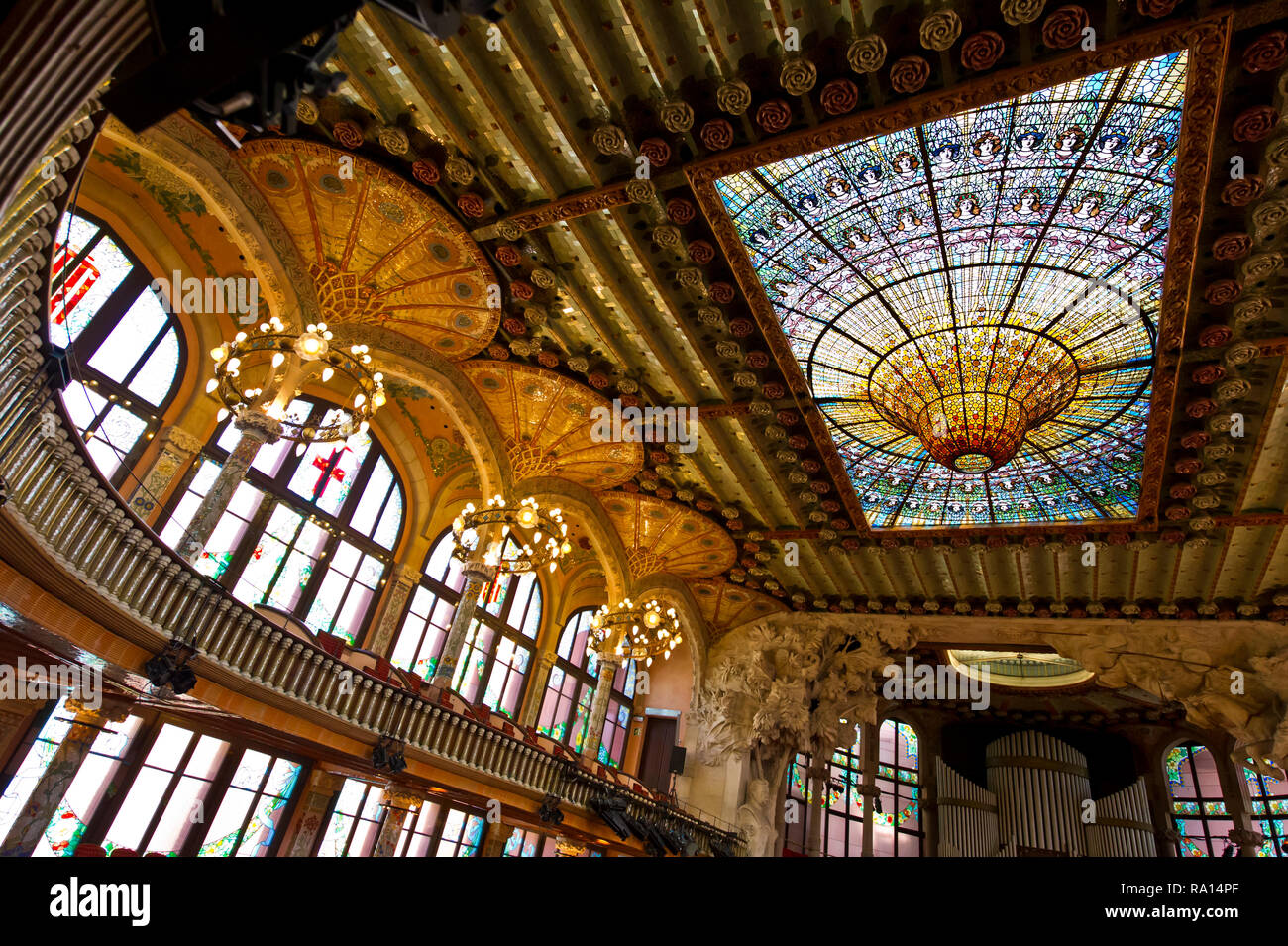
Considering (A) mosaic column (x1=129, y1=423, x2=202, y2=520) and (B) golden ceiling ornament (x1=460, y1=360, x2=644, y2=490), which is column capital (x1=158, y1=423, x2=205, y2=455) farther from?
(B) golden ceiling ornament (x1=460, y1=360, x2=644, y2=490)

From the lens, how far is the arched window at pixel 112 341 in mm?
10344

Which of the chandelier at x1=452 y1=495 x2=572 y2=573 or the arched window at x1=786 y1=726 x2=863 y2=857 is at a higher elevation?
the chandelier at x1=452 y1=495 x2=572 y2=573

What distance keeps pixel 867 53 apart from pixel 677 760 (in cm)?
1663

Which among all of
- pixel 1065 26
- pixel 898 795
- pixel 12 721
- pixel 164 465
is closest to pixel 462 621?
pixel 164 465

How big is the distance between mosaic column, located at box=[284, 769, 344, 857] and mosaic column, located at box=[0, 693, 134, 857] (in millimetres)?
3749

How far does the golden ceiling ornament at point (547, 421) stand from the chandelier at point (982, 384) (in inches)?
194

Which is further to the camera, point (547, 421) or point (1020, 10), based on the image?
point (547, 421)

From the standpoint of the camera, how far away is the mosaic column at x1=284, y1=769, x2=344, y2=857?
40.7ft

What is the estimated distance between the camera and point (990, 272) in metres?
9.56

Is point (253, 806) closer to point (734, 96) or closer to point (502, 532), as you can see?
point (502, 532)

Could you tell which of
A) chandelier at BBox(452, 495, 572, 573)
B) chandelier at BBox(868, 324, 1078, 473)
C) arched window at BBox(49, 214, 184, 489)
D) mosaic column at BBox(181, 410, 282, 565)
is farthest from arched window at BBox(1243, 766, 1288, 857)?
arched window at BBox(49, 214, 184, 489)

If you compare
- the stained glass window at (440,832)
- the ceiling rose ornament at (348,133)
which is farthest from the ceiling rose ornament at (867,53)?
the stained glass window at (440,832)
